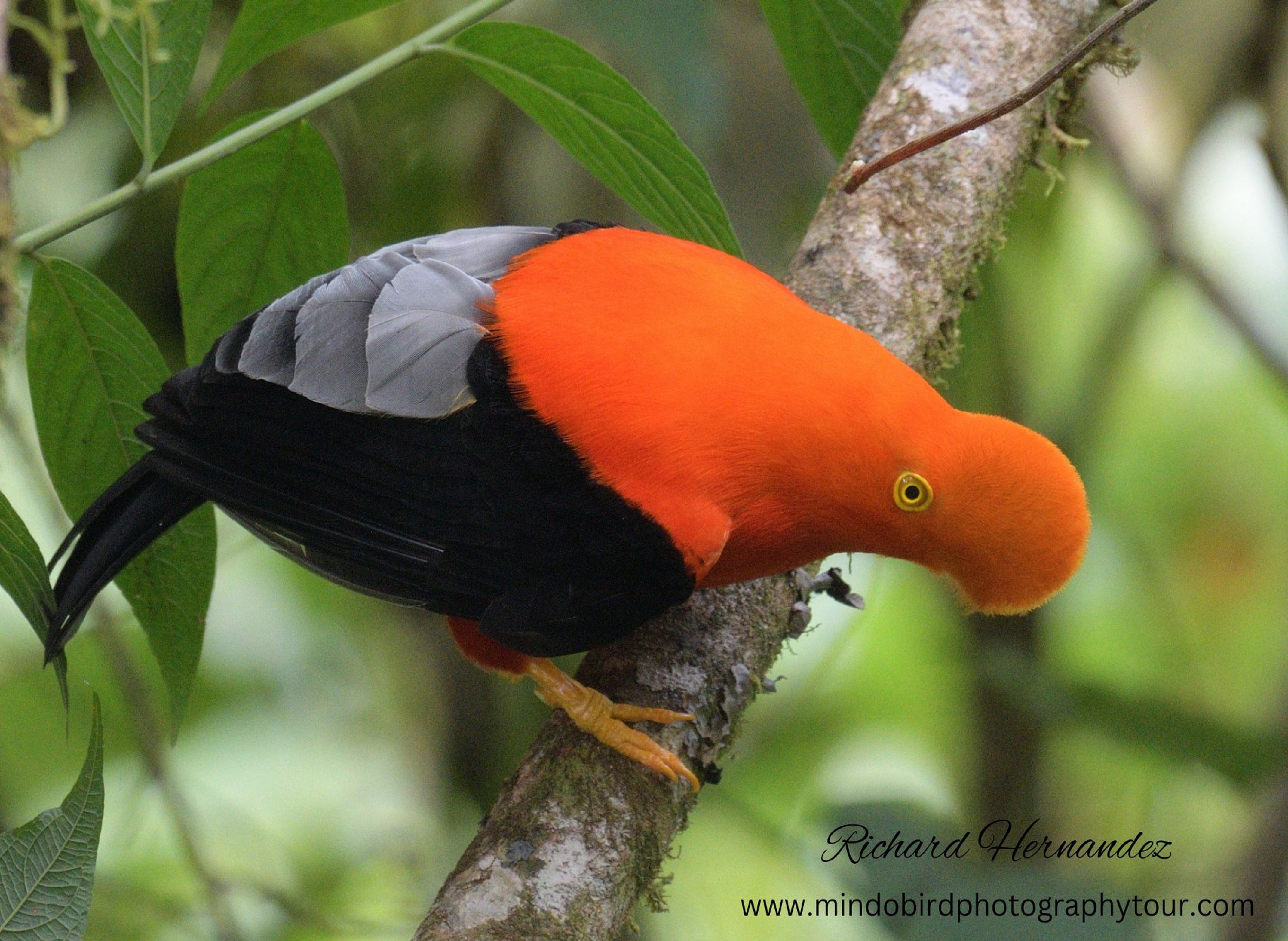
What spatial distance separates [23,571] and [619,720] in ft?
2.67

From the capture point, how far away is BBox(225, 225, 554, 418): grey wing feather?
169cm

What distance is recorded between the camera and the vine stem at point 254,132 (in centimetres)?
145

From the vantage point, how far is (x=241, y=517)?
5.96 ft

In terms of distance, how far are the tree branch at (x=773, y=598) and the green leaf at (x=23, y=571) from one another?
60 centimetres

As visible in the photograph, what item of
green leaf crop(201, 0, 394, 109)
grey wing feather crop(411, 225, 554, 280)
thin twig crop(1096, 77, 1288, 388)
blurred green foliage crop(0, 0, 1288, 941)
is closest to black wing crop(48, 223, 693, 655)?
grey wing feather crop(411, 225, 554, 280)

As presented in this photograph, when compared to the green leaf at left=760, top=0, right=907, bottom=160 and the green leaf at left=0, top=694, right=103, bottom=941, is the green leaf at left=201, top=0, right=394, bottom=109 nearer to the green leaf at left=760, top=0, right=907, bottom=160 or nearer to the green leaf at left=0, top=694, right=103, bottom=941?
the green leaf at left=760, top=0, right=907, bottom=160

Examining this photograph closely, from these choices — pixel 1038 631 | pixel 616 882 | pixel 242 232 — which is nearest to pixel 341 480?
pixel 242 232

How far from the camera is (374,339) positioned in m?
1.70

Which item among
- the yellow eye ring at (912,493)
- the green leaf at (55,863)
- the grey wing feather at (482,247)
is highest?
the grey wing feather at (482,247)

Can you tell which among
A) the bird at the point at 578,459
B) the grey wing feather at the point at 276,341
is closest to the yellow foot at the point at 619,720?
the bird at the point at 578,459

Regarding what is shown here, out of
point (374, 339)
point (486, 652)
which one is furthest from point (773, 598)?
point (374, 339)

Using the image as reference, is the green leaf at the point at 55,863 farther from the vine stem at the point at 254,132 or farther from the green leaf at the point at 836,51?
the green leaf at the point at 836,51

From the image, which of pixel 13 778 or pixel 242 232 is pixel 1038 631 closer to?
pixel 242 232
